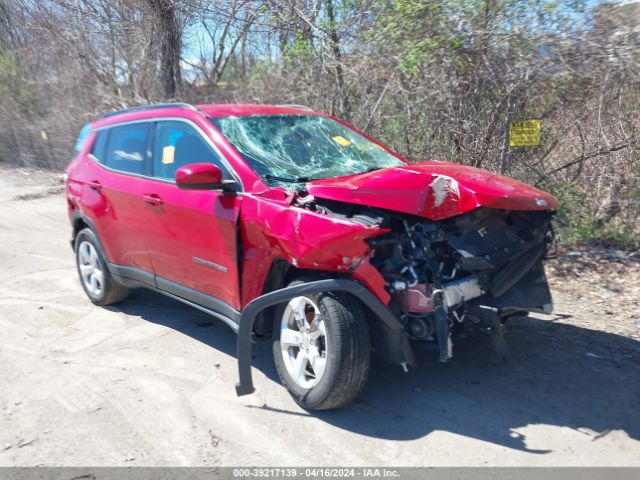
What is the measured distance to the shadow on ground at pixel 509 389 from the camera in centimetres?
376

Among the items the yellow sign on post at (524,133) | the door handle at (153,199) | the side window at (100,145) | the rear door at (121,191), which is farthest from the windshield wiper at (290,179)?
the yellow sign on post at (524,133)

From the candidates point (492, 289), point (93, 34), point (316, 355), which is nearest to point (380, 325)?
point (316, 355)

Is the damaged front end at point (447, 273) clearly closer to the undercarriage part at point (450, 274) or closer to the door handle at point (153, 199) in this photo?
the undercarriage part at point (450, 274)

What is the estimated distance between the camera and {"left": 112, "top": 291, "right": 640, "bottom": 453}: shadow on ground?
3.76 m

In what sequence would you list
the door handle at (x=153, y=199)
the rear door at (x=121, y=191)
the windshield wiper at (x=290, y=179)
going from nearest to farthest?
1. the windshield wiper at (x=290, y=179)
2. the door handle at (x=153, y=199)
3. the rear door at (x=121, y=191)

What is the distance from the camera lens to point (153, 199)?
500 cm

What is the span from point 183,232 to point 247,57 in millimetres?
7765

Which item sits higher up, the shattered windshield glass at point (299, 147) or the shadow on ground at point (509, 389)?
the shattered windshield glass at point (299, 147)

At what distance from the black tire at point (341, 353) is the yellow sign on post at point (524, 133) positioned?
3940 mm

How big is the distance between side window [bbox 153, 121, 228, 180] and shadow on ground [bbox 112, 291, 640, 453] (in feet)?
4.91

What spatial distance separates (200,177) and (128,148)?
173 centimetres

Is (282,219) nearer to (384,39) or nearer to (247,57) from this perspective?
(384,39)

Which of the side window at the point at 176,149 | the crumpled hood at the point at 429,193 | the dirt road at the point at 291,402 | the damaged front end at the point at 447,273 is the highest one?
the side window at the point at 176,149

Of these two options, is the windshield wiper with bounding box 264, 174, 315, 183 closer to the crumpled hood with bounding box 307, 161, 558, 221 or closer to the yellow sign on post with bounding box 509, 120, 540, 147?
the crumpled hood with bounding box 307, 161, 558, 221
